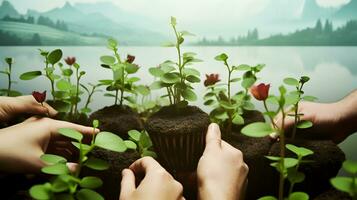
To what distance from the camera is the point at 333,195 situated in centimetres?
82

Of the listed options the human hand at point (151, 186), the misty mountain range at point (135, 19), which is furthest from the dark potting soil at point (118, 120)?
the misty mountain range at point (135, 19)

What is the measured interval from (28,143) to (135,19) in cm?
79

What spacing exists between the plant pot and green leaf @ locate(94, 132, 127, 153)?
0.72 feet

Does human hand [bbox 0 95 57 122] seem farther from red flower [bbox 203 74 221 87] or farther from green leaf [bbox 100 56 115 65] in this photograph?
red flower [bbox 203 74 221 87]

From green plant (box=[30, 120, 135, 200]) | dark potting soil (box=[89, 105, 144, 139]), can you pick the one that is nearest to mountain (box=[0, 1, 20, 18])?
dark potting soil (box=[89, 105, 144, 139])

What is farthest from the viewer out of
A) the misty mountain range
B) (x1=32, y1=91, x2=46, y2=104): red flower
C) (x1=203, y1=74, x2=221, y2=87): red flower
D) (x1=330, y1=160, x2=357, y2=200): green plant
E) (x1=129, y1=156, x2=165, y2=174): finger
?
the misty mountain range

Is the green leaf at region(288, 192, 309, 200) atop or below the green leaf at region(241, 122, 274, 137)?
below

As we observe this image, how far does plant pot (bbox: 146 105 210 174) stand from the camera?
0.95 metres

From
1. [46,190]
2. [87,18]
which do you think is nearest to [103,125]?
[46,190]

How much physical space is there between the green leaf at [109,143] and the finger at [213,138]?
0.28m

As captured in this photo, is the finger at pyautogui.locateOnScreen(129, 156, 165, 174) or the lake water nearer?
the finger at pyautogui.locateOnScreen(129, 156, 165, 174)

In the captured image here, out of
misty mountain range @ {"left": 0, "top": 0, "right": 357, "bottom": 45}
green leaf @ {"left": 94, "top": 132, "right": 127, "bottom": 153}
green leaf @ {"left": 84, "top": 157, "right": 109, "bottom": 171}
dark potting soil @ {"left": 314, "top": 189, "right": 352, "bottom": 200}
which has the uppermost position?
misty mountain range @ {"left": 0, "top": 0, "right": 357, "bottom": 45}

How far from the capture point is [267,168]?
37.4 inches

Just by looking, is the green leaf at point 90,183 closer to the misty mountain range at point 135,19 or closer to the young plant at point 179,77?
the young plant at point 179,77
